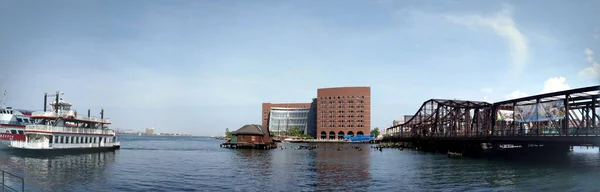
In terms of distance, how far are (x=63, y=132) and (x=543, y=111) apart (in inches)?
3390

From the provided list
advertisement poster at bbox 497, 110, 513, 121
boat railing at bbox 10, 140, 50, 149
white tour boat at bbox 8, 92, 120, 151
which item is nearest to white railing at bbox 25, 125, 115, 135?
white tour boat at bbox 8, 92, 120, 151

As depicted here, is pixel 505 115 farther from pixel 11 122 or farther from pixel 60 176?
pixel 11 122

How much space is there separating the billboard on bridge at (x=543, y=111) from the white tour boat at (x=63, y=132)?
8536 centimetres

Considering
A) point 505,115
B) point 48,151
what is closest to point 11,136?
point 48,151

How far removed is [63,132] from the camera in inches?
3004

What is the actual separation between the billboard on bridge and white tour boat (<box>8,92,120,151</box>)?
3360 inches

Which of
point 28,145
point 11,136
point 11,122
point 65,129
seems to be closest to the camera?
point 28,145

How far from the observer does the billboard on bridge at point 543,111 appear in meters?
68.9

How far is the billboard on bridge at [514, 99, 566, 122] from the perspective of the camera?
226 ft

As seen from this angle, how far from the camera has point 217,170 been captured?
5522 centimetres

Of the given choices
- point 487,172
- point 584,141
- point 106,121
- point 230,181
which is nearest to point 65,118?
A: point 106,121

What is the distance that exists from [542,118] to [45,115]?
87.7 metres

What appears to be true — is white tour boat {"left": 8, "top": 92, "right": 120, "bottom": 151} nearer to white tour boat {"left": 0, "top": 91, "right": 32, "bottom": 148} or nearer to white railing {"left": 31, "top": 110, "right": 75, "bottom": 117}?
white railing {"left": 31, "top": 110, "right": 75, "bottom": 117}

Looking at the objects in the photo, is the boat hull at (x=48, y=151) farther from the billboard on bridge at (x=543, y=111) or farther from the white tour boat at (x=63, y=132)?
the billboard on bridge at (x=543, y=111)
